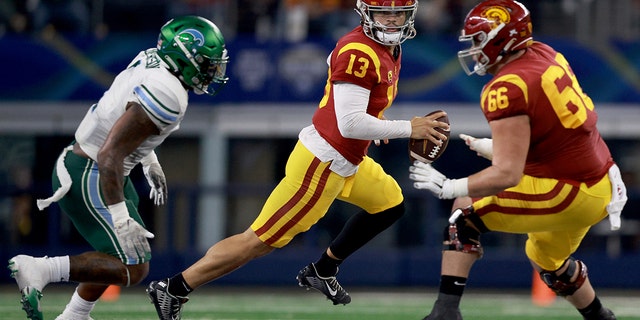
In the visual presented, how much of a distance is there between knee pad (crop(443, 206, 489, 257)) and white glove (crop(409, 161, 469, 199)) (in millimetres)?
225

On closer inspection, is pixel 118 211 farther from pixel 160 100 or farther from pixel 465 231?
pixel 465 231

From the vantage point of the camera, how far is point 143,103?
5441mm

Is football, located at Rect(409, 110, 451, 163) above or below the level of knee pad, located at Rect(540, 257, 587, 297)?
above

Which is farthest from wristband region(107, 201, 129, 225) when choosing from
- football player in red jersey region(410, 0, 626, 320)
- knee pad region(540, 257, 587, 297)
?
knee pad region(540, 257, 587, 297)

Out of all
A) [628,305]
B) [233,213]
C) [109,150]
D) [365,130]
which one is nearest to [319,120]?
[365,130]

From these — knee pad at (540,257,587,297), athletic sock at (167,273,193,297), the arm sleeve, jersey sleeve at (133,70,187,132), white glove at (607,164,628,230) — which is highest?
jersey sleeve at (133,70,187,132)

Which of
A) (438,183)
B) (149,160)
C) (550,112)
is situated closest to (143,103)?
(149,160)

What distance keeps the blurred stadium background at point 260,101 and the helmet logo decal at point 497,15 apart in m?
6.79

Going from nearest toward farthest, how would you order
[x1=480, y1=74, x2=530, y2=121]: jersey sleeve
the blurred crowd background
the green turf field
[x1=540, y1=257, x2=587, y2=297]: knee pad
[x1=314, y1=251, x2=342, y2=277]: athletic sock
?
1. [x1=480, y1=74, x2=530, y2=121]: jersey sleeve
2. [x1=540, y1=257, x2=587, y2=297]: knee pad
3. [x1=314, y1=251, x2=342, y2=277]: athletic sock
4. the green turf field
5. the blurred crowd background

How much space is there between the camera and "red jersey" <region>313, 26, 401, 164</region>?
5809 mm

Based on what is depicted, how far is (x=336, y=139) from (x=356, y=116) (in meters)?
0.21

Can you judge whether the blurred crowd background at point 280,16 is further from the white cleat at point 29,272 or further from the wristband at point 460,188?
the wristband at point 460,188

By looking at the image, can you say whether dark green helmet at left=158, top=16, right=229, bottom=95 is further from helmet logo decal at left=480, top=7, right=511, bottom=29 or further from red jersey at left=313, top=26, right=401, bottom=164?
helmet logo decal at left=480, top=7, right=511, bottom=29

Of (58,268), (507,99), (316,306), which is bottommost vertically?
(316,306)
